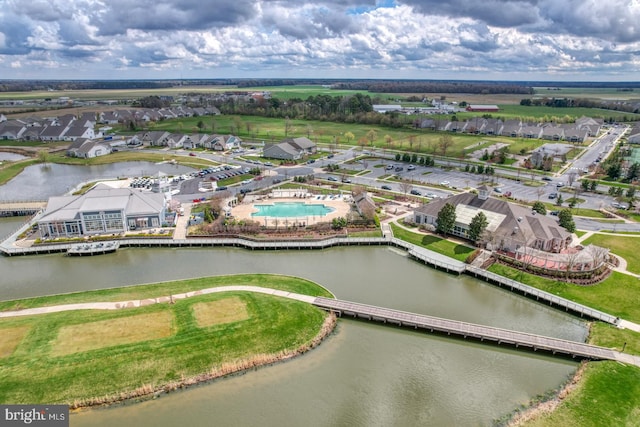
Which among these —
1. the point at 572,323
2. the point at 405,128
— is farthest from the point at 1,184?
the point at 405,128

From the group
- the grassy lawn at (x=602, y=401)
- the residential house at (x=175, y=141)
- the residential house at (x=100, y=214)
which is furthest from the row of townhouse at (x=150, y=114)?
the grassy lawn at (x=602, y=401)

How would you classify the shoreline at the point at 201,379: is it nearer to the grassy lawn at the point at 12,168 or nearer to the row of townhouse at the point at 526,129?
the grassy lawn at the point at 12,168

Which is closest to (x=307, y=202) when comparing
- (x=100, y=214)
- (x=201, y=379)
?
(x=100, y=214)

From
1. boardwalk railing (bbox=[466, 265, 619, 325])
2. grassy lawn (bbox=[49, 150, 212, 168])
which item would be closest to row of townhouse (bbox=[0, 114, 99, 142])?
grassy lawn (bbox=[49, 150, 212, 168])

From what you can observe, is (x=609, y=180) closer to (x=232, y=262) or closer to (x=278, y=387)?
(x=232, y=262)

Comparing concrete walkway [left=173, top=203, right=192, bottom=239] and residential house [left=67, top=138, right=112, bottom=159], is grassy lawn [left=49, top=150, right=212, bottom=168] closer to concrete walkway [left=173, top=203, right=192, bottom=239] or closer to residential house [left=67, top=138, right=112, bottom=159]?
residential house [left=67, top=138, right=112, bottom=159]

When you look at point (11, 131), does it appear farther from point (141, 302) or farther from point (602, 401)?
point (602, 401)
